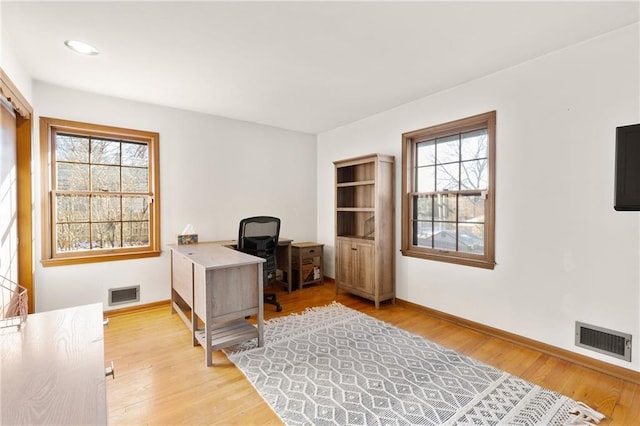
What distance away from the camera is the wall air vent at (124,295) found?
11.2 feet

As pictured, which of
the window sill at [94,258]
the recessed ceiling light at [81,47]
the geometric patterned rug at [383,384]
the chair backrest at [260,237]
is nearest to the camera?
the geometric patterned rug at [383,384]

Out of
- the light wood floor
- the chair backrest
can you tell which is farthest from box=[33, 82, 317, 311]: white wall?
the chair backrest

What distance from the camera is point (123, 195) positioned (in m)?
3.54

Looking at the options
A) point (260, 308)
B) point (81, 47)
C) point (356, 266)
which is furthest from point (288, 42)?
point (356, 266)

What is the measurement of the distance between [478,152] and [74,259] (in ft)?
14.6

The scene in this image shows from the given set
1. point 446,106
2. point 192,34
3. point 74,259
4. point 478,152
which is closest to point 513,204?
point 478,152

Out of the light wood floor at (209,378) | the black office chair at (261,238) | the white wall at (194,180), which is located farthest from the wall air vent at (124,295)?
the black office chair at (261,238)

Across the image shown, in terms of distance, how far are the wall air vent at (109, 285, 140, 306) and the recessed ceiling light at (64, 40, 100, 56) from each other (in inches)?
96.5

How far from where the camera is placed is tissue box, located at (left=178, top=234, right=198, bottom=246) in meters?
3.58

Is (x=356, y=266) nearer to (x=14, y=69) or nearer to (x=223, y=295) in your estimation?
(x=223, y=295)

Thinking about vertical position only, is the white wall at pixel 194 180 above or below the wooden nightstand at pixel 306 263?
above

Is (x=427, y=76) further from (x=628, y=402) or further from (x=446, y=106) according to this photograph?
(x=628, y=402)

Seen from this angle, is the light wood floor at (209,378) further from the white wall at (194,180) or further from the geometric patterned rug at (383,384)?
the white wall at (194,180)

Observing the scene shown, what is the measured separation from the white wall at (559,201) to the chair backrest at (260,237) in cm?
201
